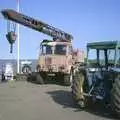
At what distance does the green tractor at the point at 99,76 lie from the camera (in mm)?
13125

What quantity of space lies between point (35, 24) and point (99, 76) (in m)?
16.2

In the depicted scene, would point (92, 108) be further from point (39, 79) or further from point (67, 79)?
point (39, 79)

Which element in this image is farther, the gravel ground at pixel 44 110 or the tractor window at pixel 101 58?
the tractor window at pixel 101 58

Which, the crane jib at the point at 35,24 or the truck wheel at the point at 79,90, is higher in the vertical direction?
the crane jib at the point at 35,24

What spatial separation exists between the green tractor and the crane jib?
1285 centimetres

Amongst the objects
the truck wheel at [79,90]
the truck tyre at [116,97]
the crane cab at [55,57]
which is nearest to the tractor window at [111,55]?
the truck wheel at [79,90]

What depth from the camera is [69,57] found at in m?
27.2

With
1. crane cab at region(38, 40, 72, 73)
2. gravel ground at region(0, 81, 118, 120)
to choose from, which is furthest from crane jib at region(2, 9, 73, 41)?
gravel ground at region(0, 81, 118, 120)

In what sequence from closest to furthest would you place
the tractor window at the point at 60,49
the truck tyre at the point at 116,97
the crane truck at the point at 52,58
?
the truck tyre at the point at 116,97 → the crane truck at the point at 52,58 → the tractor window at the point at 60,49

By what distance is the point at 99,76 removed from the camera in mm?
13836

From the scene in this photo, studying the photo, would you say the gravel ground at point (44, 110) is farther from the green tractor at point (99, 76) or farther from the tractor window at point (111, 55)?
the tractor window at point (111, 55)

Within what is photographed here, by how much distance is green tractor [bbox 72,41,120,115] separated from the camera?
13125 millimetres

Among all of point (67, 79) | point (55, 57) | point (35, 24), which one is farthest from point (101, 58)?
point (35, 24)

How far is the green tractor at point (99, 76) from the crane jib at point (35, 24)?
1285 centimetres
